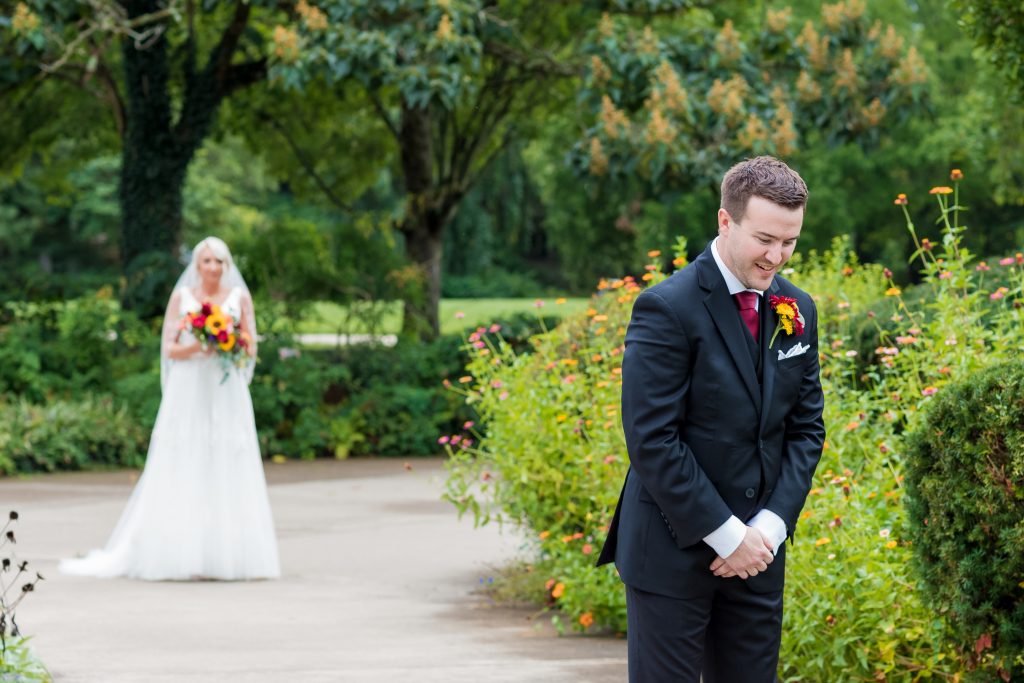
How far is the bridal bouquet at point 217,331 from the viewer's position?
9.45m

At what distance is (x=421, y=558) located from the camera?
31.1 ft

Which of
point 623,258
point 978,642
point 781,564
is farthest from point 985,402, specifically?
point 623,258

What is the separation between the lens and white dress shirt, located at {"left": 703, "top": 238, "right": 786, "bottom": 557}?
11.0ft

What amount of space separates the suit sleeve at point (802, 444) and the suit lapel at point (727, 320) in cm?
19

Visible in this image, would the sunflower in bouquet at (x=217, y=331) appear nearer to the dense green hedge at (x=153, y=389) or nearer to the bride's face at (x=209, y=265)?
the bride's face at (x=209, y=265)

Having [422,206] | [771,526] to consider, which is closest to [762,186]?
[771,526]

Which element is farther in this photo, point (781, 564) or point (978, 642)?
point (978, 642)

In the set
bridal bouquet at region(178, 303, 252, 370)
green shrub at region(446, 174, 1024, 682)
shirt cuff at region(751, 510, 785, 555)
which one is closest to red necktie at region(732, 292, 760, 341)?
shirt cuff at region(751, 510, 785, 555)

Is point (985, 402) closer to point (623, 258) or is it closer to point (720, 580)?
point (720, 580)

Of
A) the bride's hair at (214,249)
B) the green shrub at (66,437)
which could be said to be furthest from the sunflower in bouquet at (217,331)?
the green shrub at (66,437)

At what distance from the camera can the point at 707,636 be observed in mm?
3576

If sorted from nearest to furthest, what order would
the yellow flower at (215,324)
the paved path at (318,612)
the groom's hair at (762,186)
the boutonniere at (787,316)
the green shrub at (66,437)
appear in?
the groom's hair at (762,186) → the boutonniere at (787,316) → the paved path at (318,612) → the yellow flower at (215,324) → the green shrub at (66,437)

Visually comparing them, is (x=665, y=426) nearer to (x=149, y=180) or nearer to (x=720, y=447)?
(x=720, y=447)

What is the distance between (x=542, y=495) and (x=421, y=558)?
2.41 m
